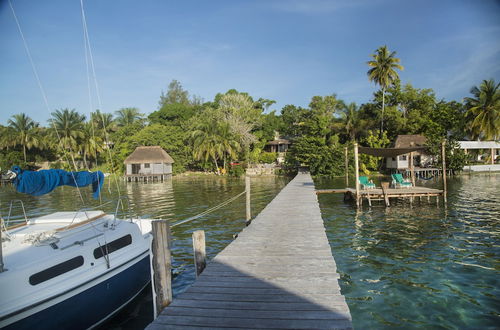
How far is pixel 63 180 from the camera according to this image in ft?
25.8

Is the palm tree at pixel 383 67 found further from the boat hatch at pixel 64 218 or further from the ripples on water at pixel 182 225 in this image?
the boat hatch at pixel 64 218

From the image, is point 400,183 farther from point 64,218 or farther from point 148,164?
point 148,164

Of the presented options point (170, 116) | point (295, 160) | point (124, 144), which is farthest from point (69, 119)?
point (295, 160)

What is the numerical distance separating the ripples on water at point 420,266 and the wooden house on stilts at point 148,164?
114ft

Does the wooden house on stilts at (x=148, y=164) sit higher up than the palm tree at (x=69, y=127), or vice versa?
the palm tree at (x=69, y=127)

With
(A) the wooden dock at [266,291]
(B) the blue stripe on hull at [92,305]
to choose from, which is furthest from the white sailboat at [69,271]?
(A) the wooden dock at [266,291]

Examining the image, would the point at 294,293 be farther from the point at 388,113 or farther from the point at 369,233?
the point at 388,113

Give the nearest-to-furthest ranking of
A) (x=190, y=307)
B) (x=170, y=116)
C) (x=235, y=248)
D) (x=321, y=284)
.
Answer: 1. (x=190, y=307)
2. (x=321, y=284)
3. (x=235, y=248)
4. (x=170, y=116)

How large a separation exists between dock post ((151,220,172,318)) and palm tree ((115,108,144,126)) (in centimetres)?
6646

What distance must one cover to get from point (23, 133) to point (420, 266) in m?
61.6

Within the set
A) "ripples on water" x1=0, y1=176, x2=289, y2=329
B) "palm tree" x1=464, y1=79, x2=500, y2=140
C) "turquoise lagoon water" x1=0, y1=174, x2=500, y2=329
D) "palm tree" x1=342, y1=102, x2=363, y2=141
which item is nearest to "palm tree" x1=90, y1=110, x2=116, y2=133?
"ripples on water" x1=0, y1=176, x2=289, y2=329

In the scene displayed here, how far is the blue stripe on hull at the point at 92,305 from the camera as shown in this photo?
555 cm

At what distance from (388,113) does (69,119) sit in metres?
50.1

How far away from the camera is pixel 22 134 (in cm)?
5312
